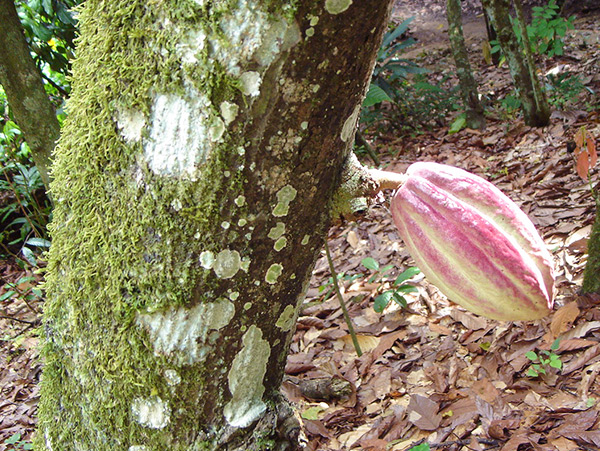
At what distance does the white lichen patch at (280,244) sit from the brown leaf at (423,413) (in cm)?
121

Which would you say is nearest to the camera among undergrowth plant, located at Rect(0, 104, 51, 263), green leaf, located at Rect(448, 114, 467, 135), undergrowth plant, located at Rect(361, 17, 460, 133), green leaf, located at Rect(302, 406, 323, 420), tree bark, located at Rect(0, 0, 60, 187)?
green leaf, located at Rect(302, 406, 323, 420)

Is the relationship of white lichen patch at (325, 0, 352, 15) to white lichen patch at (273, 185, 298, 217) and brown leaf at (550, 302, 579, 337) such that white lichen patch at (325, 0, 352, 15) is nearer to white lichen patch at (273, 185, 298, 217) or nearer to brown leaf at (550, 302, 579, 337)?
white lichen patch at (273, 185, 298, 217)

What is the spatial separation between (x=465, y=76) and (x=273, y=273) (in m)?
4.22

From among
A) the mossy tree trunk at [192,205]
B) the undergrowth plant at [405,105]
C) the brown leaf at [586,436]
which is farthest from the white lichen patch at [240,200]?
the undergrowth plant at [405,105]

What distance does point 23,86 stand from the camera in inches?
89.8

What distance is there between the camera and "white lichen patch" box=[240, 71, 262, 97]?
0.63m

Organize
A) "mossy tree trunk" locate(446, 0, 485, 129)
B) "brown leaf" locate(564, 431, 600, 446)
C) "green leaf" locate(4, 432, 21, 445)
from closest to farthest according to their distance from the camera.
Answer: "brown leaf" locate(564, 431, 600, 446) → "green leaf" locate(4, 432, 21, 445) → "mossy tree trunk" locate(446, 0, 485, 129)

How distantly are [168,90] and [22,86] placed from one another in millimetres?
1951

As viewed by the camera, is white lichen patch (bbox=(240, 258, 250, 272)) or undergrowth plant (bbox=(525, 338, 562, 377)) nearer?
white lichen patch (bbox=(240, 258, 250, 272))

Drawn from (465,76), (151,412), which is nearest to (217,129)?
(151,412)

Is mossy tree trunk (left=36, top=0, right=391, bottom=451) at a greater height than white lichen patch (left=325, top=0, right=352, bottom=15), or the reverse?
white lichen patch (left=325, top=0, right=352, bottom=15)

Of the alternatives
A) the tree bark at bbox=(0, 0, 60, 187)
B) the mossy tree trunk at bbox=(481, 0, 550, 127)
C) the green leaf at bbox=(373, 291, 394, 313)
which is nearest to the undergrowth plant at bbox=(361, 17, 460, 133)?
the mossy tree trunk at bbox=(481, 0, 550, 127)

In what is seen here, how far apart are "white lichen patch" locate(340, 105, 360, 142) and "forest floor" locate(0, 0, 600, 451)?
274 millimetres

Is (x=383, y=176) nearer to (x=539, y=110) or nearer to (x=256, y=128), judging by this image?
(x=256, y=128)
